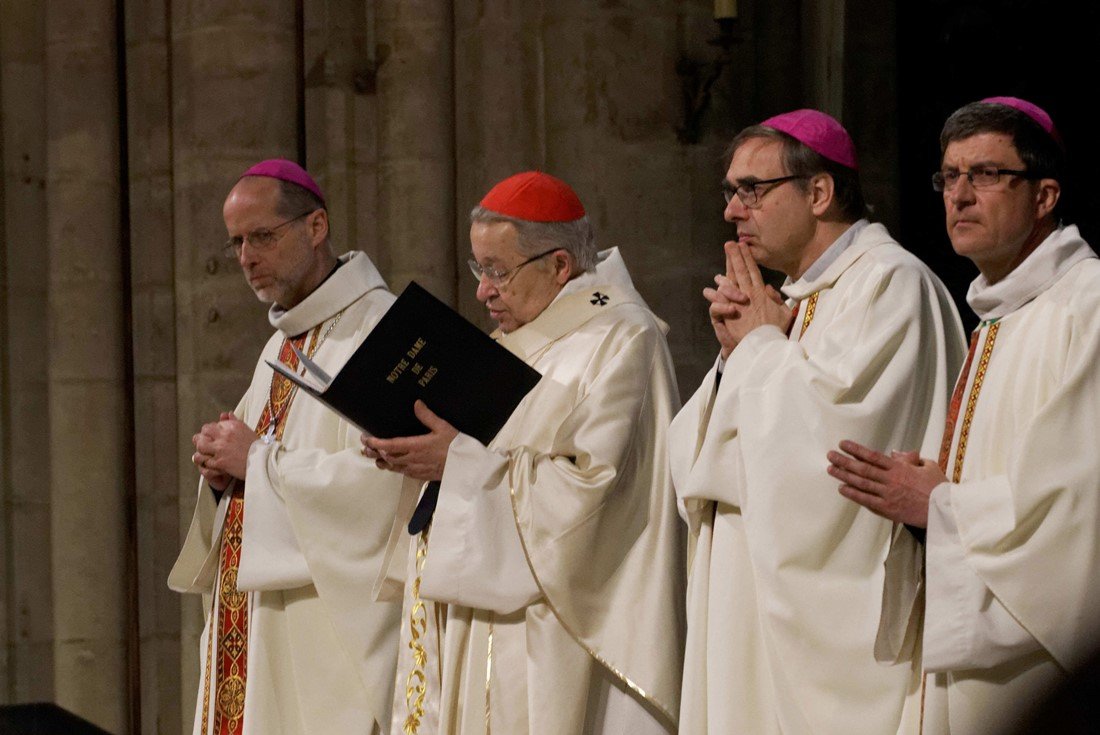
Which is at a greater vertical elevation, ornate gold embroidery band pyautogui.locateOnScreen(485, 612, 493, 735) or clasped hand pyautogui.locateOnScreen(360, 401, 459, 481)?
clasped hand pyautogui.locateOnScreen(360, 401, 459, 481)

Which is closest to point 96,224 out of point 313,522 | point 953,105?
point 313,522

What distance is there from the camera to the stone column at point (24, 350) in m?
7.41

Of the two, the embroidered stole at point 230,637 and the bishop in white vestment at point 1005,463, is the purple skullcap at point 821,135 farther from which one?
the embroidered stole at point 230,637

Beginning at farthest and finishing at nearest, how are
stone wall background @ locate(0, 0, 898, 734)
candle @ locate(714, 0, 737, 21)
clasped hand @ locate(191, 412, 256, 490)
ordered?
stone wall background @ locate(0, 0, 898, 734), candle @ locate(714, 0, 737, 21), clasped hand @ locate(191, 412, 256, 490)

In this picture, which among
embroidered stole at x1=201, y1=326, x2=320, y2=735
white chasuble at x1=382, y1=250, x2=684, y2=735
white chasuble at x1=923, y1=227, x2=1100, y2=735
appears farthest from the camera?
embroidered stole at x1=201, y1=326, x2=320, y2=735

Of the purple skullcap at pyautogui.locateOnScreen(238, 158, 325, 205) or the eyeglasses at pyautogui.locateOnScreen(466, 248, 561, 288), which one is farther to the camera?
the purple skullcap at pyautogui.locateOnScreen(238, 158, 325, 205)

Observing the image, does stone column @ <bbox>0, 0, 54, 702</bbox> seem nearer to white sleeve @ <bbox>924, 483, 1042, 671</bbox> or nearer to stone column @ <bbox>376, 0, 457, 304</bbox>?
stone column @ <bbox>376, 0, 457, 304</bbox>

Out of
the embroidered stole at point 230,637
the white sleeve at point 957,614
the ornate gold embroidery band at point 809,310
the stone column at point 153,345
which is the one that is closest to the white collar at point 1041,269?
the white sleeve at point 957,614

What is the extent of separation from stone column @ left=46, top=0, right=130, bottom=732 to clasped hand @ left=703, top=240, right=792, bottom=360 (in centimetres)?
429

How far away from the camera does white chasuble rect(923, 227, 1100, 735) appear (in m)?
2.87

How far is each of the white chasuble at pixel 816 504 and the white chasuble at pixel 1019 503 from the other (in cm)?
A: 20

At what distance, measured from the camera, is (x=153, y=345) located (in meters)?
7.35

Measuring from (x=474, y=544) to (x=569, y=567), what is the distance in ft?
0.79

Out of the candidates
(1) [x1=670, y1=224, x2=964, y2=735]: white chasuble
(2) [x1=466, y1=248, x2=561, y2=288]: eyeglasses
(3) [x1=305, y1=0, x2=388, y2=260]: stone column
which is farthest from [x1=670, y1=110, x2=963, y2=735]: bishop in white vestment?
(3) [x1=305, y1=0, x2=388, y2=260]: stone column
